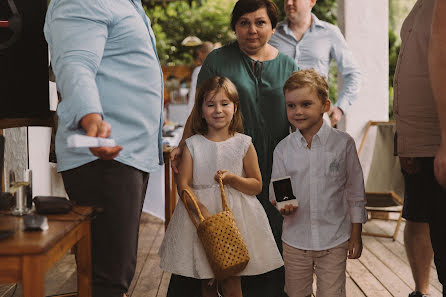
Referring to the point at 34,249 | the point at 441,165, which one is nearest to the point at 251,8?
the point at 441,165

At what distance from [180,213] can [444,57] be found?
1.35m

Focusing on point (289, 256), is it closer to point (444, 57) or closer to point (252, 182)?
point (252, 182)

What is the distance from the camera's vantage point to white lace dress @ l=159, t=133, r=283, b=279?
2512 mm

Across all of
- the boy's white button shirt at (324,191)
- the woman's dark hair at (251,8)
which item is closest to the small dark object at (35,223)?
the boy's white button shirt at (324,191)

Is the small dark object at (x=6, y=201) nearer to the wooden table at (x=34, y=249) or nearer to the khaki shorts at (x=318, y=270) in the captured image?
the wooden table at (x=34, y=249)

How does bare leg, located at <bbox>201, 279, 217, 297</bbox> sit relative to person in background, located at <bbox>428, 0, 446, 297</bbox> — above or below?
below

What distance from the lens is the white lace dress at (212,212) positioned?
251 centimetres

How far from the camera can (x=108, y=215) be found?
1.86 metres

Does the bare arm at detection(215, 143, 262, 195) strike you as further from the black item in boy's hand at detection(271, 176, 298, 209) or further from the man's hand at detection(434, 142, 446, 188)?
the man's hand at detection(434, 142, 446, 188)

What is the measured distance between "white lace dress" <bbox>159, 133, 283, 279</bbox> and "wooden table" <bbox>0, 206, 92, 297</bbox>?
92cm

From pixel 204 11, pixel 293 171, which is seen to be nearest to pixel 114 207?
pixel 293 171

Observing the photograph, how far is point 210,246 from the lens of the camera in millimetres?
2348

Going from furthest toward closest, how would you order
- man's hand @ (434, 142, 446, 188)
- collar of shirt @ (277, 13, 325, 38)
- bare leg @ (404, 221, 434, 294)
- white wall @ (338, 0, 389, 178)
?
white wall @ (338, 0, 389, 178) < collar of shirt @ (277, 13, 325, 38) < bare leg @ (404, 221, 434, 294) < man's hand @ (434, 142, 446, 188)

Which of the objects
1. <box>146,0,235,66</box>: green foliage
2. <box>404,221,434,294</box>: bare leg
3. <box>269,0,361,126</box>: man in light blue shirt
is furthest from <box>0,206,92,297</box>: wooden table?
<box>146,0,235,66</box>: green foliage
